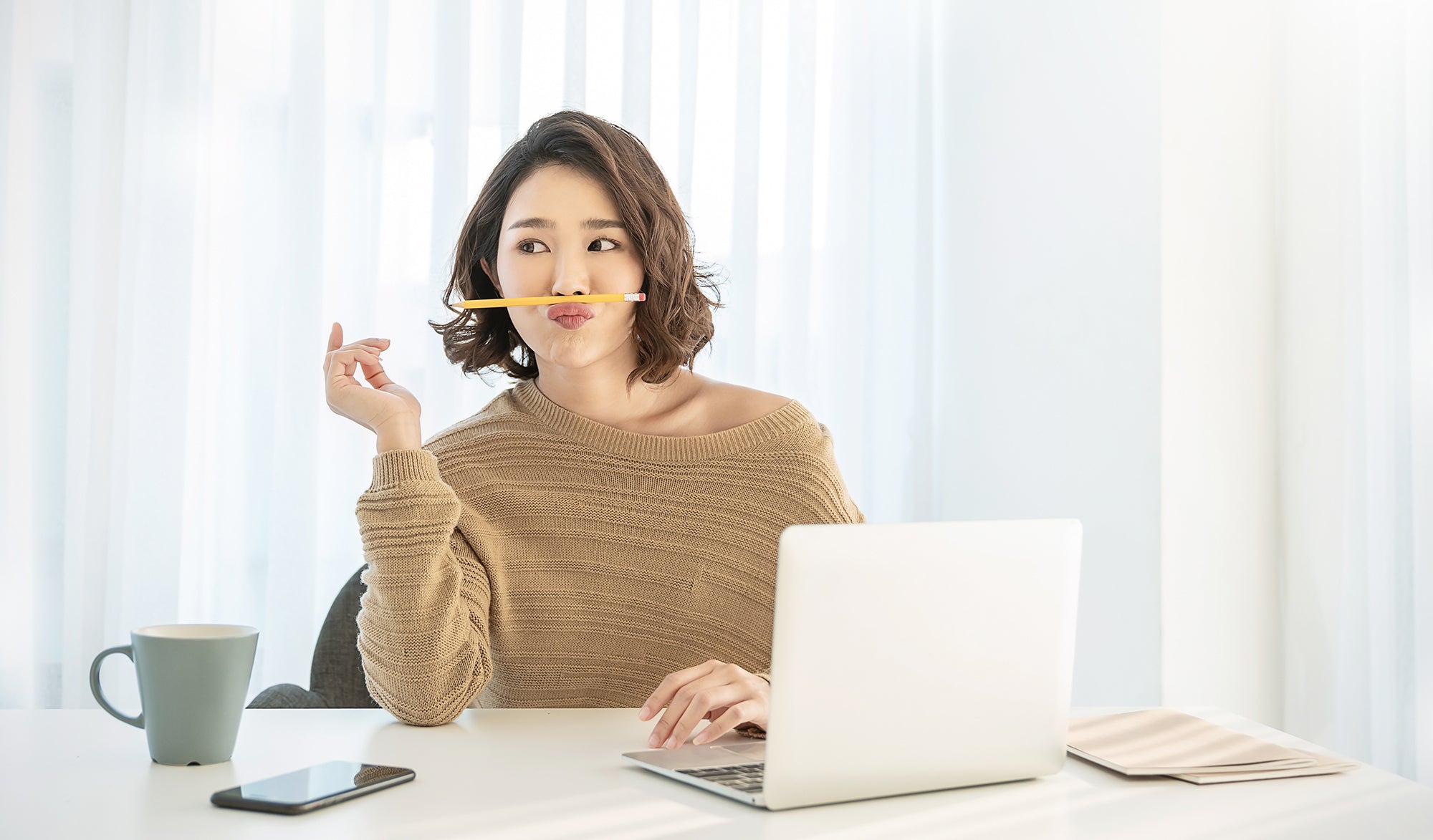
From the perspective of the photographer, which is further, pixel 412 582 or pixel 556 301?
pixel 556 301

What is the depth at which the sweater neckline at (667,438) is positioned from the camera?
1.31m

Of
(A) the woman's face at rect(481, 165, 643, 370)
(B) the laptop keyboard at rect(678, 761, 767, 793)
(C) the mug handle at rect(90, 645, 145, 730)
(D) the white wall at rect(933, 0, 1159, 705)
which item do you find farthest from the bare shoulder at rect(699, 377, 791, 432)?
(D) the white wall at rect(933, 0, 1159, 705)

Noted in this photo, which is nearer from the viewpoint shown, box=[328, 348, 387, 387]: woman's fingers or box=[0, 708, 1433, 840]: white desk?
box=[0, 708, 1433, 840]: white desk

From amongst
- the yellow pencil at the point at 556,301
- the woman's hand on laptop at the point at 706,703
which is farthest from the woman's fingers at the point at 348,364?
the woman's hand on laptop at the point at 706,703

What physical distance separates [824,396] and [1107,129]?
75 centimetres

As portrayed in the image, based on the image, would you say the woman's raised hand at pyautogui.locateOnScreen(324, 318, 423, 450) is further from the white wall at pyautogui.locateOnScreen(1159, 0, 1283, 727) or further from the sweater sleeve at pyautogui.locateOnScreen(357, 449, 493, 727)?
the white wall at pyautogui.locateOnScreen(1159, 0, 1283, 727)

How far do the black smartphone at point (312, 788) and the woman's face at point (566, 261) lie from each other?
556mm

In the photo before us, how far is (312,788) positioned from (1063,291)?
1740mm

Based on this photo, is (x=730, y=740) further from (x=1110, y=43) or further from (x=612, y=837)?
(x=1110, y=43)

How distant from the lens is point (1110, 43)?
2.04 metres

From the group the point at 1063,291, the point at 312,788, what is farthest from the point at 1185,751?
the point at 1063,291

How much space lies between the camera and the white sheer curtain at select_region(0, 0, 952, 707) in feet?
7.24

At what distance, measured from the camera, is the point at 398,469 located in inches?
42.4

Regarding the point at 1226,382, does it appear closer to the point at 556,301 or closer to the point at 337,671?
the point at 556,301
